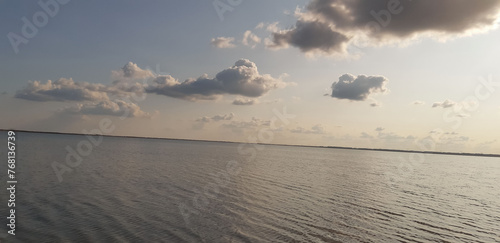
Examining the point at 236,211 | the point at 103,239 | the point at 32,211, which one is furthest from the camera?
the point at 236,211

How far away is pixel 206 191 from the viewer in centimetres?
3644

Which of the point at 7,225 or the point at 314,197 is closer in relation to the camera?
the point at 7,225

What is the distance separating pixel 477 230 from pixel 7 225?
38056 millimetres

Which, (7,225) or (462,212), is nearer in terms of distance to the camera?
(7,225)

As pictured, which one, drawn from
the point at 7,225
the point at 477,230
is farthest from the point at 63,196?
the point at 477,230

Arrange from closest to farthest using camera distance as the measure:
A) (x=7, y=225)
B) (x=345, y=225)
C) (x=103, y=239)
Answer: (x=103, y=239)
(x=7, y=225)
(x=345, y=225)

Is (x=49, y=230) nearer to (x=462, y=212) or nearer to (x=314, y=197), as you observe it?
(x=314, y=197)

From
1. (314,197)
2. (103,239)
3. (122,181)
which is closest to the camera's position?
(103,239)

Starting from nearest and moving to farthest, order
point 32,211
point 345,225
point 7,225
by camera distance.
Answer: point 7,225 < point 32,211 < point 345,225

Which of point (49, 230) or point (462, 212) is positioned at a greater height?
point (49, 230)

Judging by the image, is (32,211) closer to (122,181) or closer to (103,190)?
(103,190)

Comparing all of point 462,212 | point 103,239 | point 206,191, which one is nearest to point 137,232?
point 103,239

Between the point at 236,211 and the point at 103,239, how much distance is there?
12.3 metres

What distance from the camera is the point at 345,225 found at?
25.0m
